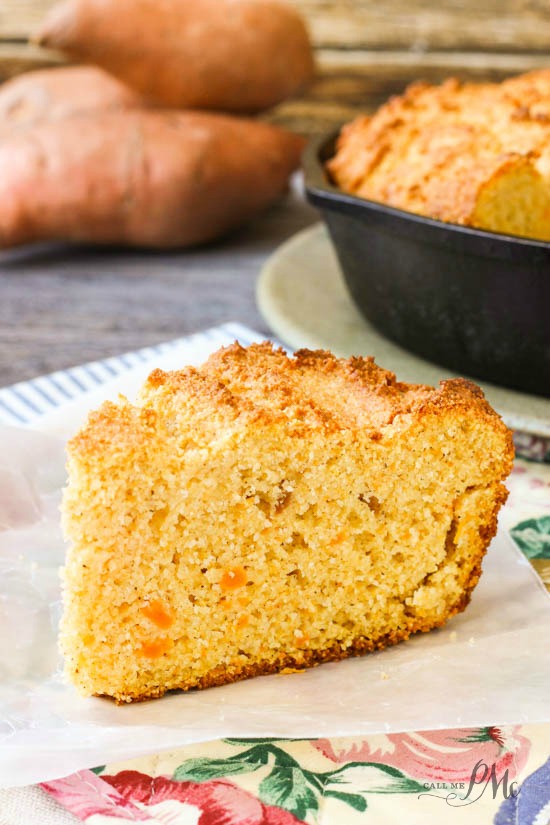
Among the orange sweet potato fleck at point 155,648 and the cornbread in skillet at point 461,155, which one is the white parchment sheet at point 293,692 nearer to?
the orange sweet potato fleck at point 155,648

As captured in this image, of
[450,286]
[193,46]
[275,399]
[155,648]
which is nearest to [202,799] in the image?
[155,648]

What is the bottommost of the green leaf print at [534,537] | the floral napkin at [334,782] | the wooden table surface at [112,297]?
the wooden table surface at [112,297]

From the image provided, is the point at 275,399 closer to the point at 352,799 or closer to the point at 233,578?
the point at 233,578

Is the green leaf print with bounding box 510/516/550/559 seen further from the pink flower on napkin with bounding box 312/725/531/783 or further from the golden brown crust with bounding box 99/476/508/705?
the pink flower on napkin with bounding box 312/725/531/783

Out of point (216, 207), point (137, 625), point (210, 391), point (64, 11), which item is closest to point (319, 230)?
point (216, 207)

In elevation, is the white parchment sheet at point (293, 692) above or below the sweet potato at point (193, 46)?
below

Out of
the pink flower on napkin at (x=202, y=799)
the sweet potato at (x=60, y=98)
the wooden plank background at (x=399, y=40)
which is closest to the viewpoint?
the pink flower on napkin at (x=202, y=799)

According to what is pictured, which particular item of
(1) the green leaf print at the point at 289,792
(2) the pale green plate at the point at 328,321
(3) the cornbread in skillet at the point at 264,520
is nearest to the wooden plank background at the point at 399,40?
(2) the pale green plate at the point at 328,321
